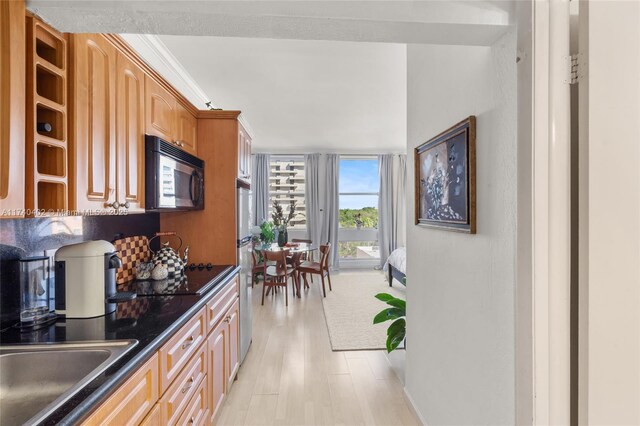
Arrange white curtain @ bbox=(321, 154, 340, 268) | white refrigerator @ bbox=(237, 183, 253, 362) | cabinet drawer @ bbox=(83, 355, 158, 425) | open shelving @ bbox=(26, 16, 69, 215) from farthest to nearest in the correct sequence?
1. white curtain @ bbox=(321, 154, 340, 268)
2. white refrigerator @ bbox=(237, 183, 253, 362)
3. open shelving @ bbox=(26, 16, 69, 215)
4. cabinet drawer @ bbox=(83, 355, 158, 425)

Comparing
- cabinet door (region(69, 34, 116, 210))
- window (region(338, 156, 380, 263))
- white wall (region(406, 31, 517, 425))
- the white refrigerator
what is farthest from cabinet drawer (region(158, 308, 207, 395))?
→ window (region(338, 156, 380, 263))

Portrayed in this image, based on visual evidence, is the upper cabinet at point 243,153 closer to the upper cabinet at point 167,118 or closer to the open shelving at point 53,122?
the upper cabinet at point 167,118

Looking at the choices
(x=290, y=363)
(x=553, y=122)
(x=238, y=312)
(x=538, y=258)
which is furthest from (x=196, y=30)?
(x=290, y=363)

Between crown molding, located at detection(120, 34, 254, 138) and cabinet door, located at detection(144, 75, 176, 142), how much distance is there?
6.8 inches

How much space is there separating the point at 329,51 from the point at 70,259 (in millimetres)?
2191

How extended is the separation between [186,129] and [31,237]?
3.98 feet

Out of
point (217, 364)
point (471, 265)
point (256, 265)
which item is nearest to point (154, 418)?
point (217, 364)

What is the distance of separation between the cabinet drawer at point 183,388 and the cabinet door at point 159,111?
1.31 meters

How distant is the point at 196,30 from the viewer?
40.2 inches

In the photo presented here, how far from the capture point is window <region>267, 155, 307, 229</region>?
21.7ft

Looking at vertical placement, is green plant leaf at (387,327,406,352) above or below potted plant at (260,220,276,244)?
below

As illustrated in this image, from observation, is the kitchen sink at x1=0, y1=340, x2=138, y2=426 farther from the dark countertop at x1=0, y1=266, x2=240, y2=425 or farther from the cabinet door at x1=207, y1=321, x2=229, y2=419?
the cabinet door at x1=207, y1=321, x2=229, y2=419

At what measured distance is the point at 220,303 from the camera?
2.03 meters

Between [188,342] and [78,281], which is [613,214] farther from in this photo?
[78,281]
